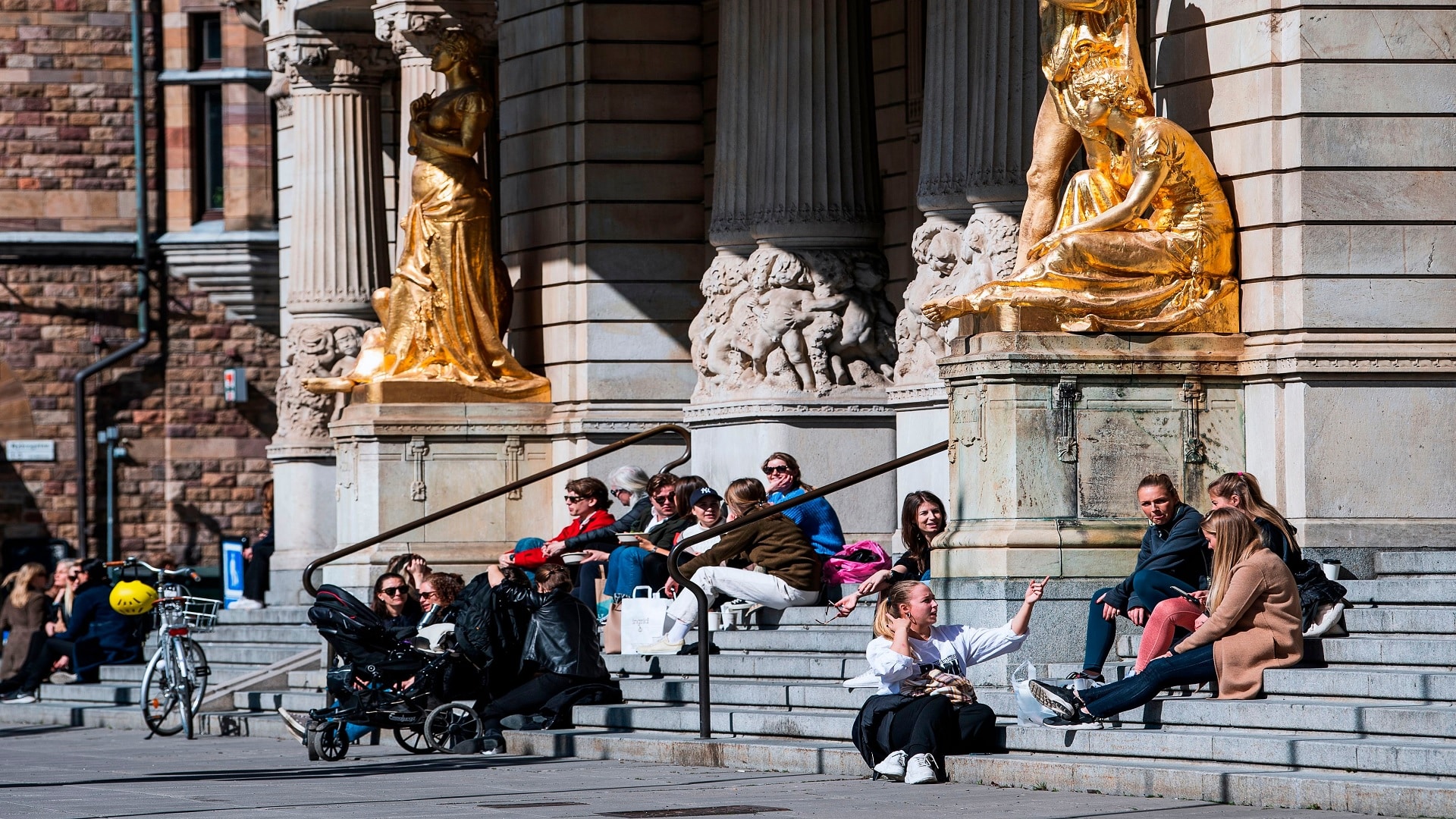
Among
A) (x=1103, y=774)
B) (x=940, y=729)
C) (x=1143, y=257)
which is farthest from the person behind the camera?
(x=1143, y=257)

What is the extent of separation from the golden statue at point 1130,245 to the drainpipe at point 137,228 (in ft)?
91.1

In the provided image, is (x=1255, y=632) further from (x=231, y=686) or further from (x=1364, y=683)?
(x=231, y=686)

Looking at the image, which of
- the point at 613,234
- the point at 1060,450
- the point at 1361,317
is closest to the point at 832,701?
the point at 1060,450

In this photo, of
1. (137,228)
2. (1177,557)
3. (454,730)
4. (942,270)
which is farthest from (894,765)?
(137,228)

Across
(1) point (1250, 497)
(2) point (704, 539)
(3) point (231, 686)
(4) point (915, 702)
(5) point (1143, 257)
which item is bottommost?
(3) point (231, 686)

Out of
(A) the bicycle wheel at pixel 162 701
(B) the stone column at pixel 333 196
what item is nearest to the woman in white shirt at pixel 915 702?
(A) the bicycle wheel at pixel 162 701

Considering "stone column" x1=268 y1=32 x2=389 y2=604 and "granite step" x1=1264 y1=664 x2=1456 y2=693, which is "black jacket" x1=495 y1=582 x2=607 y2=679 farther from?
"stone column" x1=268 y1=32 x2=389 y2=604

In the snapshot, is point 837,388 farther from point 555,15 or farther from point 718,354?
point 555,15

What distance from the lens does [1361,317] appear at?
15.4 metres

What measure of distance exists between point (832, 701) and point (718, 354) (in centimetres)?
601

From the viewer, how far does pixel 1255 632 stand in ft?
44.2

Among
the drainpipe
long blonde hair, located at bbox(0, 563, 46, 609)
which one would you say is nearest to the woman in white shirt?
long blonde hair, located at bbox(0, 563, 46, 609)

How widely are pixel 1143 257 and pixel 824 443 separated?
5.81m

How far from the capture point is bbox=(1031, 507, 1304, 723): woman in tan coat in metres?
13.3
